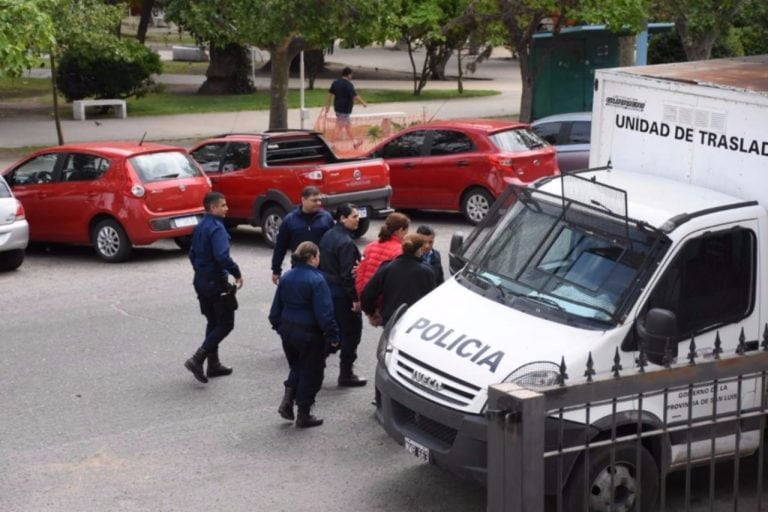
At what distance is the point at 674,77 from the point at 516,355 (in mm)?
2939

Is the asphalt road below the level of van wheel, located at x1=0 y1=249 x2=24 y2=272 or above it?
below

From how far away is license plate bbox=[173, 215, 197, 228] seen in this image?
1677 centimetres

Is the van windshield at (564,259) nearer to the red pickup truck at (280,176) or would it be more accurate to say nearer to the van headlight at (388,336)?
the van headlight at (388,336)

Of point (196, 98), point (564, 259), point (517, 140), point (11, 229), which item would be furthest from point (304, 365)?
point (196, 98)

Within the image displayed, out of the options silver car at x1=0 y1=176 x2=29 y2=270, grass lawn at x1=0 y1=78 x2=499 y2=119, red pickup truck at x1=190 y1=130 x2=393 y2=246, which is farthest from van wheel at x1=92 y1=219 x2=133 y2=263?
grass lawn at x1=0 y1=78 x2=499 y2=119

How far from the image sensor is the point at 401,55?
2276 inches

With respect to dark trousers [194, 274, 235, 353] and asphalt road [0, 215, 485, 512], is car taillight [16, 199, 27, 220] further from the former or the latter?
dark trousers [194, 274, 235, 353]

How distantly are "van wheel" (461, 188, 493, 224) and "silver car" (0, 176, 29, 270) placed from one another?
6.51 m

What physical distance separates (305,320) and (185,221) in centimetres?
775

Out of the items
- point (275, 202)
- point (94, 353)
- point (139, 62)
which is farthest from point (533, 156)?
point (139, 62)

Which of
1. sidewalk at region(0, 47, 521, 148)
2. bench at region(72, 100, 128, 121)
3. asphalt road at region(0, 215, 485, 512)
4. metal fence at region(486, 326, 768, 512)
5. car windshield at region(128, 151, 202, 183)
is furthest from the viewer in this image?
bench at region(72, 100, 128, 121)

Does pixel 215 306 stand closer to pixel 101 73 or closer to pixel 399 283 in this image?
pixel 399 283

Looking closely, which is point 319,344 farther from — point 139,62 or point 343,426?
point 139,62

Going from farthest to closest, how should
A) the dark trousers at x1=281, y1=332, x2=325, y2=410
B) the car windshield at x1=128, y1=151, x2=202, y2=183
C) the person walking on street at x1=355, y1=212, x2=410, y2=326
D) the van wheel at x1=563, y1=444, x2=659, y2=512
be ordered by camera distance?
1. the car windshield at x1=128, y1=151, x2=202, y2=183
2. the person walking on street at x1=355, y1=212, x2=410, y2=326
3. the dark trousers at x1=281, y1=332, x2=325, y2=410
4. the van wheel at x1=563, y1=444, x2=659, y2=512
